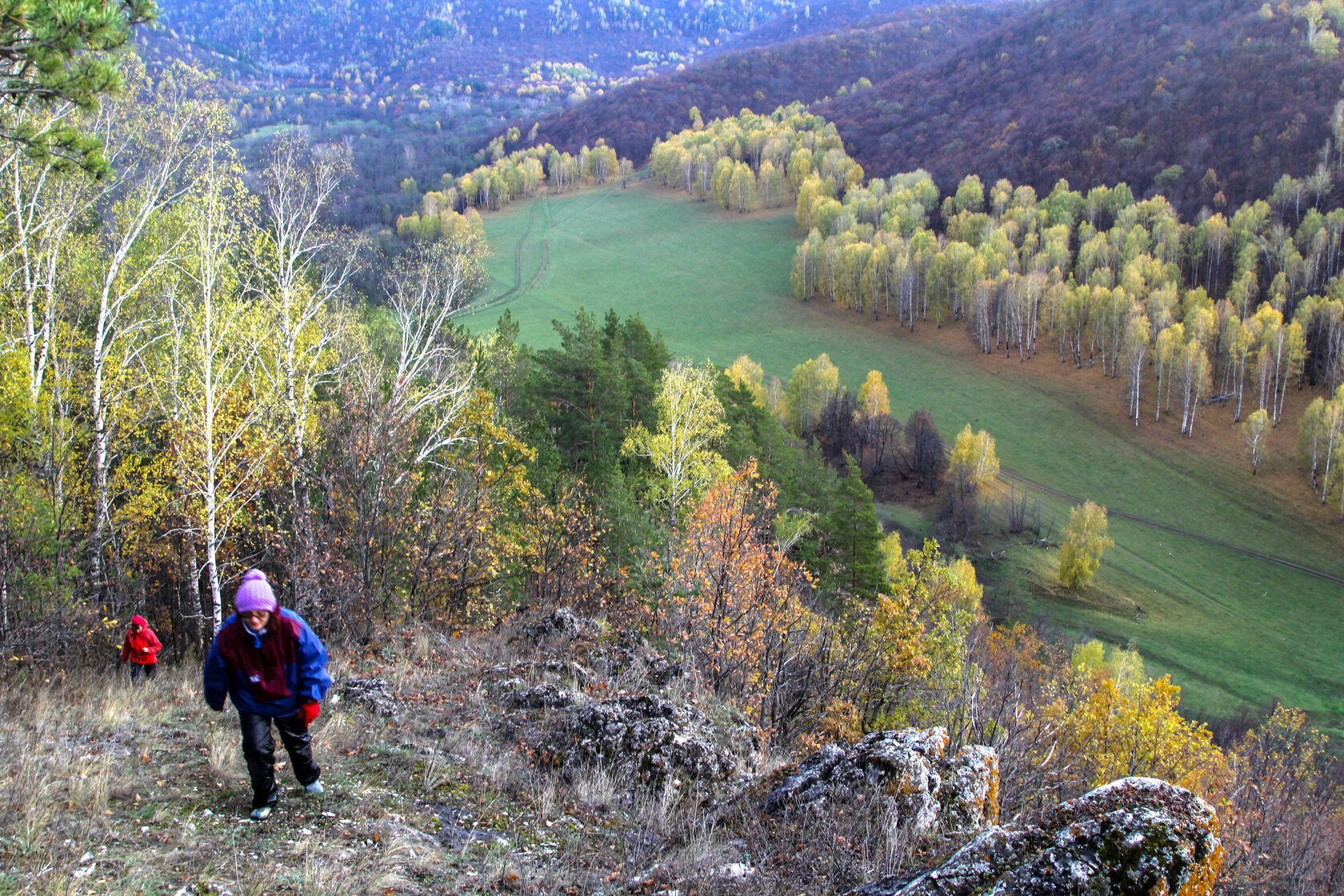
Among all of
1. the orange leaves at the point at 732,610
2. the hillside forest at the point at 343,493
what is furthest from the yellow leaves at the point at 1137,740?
the orange leaves at the point at 732,610

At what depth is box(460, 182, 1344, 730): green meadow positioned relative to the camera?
51375 mm

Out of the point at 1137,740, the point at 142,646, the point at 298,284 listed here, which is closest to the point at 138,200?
the point at 298,284

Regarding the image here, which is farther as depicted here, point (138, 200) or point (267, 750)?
point (138, 200)

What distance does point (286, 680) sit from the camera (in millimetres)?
5965

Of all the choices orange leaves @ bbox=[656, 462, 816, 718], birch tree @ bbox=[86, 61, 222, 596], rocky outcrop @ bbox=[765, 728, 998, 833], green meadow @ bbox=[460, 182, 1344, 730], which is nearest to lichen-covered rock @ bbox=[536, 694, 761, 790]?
rocky outcrop @ bbox=[765, 728, 998, 833]

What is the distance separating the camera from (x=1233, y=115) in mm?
125312

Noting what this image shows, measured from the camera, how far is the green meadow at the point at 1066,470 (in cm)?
5138

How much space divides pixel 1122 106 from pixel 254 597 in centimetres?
16934

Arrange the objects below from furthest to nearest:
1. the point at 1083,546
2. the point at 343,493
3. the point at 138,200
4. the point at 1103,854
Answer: the point at 1083,546, the point at 138,200, the point at 343,493, the point at 1103,854

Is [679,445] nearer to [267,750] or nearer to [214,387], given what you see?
[214,387]

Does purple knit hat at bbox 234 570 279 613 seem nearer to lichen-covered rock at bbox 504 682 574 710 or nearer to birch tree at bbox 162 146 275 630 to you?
lichen-covered rock at bbox 504 682 574 710

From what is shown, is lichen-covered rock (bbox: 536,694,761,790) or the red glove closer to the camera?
the red glove

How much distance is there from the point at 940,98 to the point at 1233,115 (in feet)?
212

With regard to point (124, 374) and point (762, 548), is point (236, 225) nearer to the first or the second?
point (124, 374)
